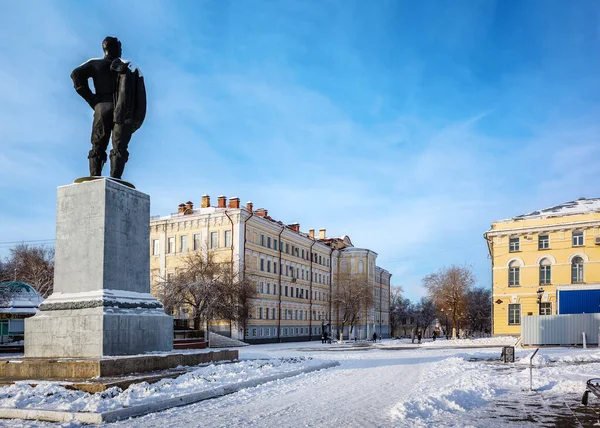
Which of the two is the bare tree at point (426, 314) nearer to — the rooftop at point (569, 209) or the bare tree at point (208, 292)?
the rooftop at point (569, 209)

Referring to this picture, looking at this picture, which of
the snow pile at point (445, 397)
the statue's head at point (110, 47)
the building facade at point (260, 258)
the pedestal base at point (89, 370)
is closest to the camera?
the snow pile at point (445, 397)

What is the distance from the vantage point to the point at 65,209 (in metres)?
12.3

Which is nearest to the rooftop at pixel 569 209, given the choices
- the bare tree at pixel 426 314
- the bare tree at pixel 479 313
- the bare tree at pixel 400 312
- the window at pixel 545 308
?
the window at pixel 545 308

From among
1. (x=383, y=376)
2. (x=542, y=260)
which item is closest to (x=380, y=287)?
(x=542, y=260)

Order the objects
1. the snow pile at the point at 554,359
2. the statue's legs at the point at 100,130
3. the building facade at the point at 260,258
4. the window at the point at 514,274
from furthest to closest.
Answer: the building facade at the point at 260,258 → the window at the point at 514,274 → the snow pile at the point at 554,359 → the statue's legs at the point at 100,130

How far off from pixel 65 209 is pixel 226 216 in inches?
1533

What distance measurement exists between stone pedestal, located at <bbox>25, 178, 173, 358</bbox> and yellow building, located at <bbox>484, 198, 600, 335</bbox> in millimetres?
37962

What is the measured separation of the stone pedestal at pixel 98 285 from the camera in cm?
1118

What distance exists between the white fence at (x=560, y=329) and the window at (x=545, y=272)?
550 inches

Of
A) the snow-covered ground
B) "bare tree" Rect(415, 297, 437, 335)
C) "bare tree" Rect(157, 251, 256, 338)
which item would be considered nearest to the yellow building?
"bare tree" Rect(157, 251, 256, 338)

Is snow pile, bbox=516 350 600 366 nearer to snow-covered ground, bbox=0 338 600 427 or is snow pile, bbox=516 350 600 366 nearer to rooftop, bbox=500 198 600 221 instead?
snow-covered ground, bbox=0 338 600 427

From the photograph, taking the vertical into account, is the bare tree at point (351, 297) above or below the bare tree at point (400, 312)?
above

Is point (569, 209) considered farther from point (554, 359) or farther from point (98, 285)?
point (98, 285)

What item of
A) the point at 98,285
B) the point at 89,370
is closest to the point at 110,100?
the point at 98,285
